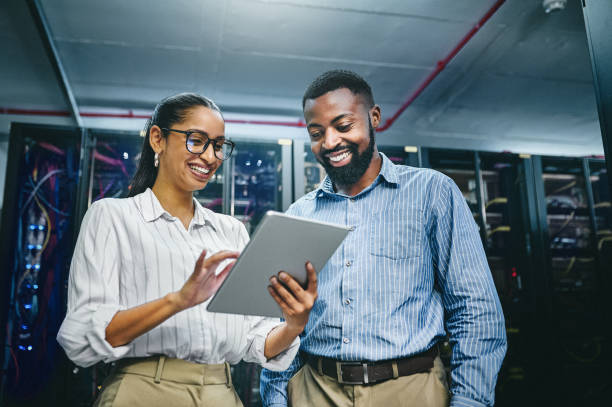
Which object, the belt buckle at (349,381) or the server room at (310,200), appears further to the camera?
the belt buckle at (349,381)

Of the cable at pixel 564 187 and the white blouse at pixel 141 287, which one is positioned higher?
the cable at pixel 564 187

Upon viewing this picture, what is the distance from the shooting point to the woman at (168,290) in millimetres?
885

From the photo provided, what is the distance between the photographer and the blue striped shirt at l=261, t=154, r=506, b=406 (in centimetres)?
113

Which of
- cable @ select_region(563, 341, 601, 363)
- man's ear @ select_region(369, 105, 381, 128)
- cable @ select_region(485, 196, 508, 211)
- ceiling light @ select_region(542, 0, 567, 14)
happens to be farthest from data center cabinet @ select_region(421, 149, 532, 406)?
man's ear @ select_region(369, 105, 381, 128)

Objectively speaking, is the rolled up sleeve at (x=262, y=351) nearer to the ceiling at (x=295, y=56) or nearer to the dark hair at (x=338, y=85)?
the dark hair at (x=338, y=85)

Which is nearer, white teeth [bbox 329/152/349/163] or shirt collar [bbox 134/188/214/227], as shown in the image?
shirt collar [bbox 134/188/214/227]

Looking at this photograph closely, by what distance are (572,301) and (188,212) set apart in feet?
11.3

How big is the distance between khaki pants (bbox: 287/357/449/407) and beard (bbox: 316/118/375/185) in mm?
636

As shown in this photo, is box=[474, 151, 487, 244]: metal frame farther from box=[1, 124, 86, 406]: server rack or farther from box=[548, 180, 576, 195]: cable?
box=[1, 124, 86, 406]: server rack

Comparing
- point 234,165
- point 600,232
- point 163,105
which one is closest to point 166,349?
point 163,105

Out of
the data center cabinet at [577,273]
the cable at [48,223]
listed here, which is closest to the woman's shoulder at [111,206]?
the cable at [48,223]

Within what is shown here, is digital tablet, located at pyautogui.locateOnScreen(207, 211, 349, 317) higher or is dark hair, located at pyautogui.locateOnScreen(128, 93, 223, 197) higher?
dark hair, located at pyautogui.locateOnScreen(128, 93, 223, 197)

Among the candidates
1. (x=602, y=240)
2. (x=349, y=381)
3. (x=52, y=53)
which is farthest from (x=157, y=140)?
(x=602, y=240)

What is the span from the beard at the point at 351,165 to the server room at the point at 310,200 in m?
0.01
